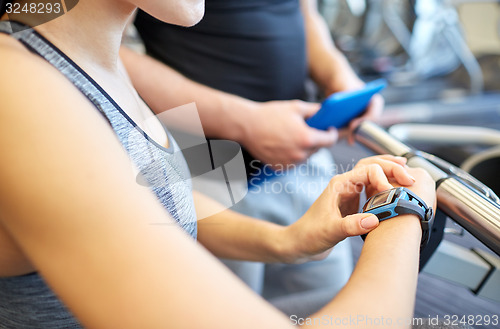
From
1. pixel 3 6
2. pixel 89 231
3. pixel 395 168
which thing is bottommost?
pixel 395 168

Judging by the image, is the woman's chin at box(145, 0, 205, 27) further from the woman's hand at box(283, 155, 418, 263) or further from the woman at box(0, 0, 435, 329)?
the woman's hand at box(283, 155, 418, 263)

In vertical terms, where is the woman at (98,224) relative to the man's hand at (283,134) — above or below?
above

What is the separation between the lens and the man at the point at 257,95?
88cm

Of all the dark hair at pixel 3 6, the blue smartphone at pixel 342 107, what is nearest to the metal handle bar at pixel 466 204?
the blue smartphone at pixel 342 107

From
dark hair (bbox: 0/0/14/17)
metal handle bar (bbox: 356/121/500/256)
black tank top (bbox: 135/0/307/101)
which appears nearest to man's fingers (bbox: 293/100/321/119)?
black tank top (bbox: 135/0/307/101)

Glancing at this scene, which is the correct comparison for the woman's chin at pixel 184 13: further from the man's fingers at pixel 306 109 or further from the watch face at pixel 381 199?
the man's fingers at pixel 306 109

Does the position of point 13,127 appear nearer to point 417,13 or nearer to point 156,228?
point 156,228

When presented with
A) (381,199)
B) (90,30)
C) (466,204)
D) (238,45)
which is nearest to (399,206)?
(381,199)

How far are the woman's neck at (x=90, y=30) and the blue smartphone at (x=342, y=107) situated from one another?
43 centimetres

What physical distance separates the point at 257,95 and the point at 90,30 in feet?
1.76

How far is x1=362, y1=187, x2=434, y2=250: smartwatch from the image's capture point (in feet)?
1.68

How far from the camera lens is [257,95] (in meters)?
1.01

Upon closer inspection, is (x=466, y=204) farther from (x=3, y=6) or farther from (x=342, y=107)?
(x=3, y=6)

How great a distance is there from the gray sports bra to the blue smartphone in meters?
0.37
